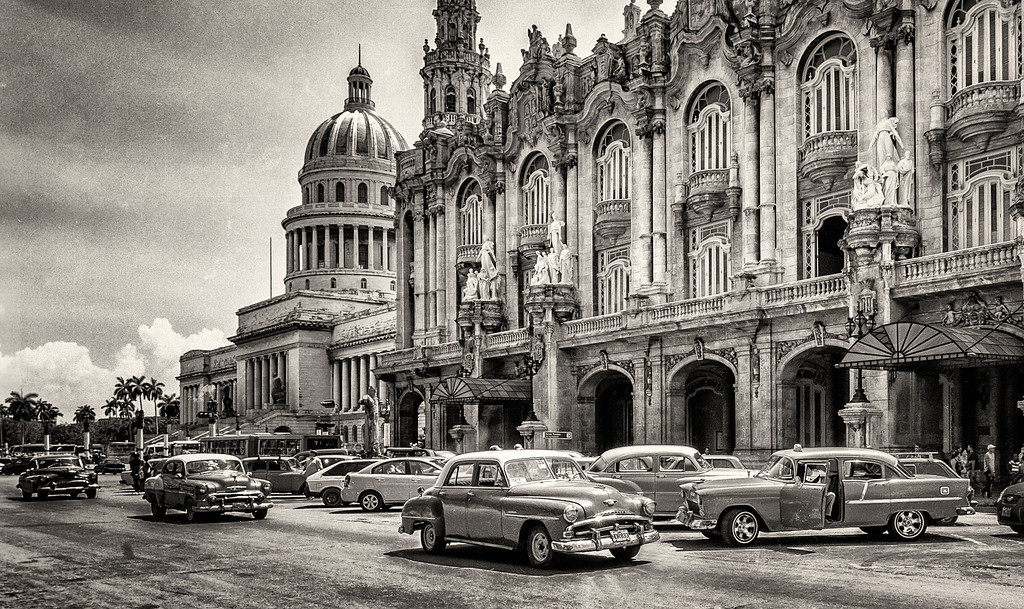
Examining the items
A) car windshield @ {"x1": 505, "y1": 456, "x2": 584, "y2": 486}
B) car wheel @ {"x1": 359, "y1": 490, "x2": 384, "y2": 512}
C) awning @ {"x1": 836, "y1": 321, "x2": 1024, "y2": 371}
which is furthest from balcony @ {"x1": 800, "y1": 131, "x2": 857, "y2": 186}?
car windshield @ {"x1": 505, "y1": 456, "x2": 584, "y2": 486}

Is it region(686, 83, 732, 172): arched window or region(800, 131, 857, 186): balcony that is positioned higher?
region(686, 83, 732, 172): arched window

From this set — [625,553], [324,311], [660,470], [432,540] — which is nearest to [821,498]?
[625,553]

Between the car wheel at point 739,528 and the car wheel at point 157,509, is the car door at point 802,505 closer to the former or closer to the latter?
the car wheel at point 739,528

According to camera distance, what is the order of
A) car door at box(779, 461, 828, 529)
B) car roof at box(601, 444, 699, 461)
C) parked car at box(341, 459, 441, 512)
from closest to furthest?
car door at box(779, 461, 828, 529) → car roof at box(601, 444, 699, 461) → parked car at box(341, 459, 441, 512)

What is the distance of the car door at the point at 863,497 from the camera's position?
18.2 metres

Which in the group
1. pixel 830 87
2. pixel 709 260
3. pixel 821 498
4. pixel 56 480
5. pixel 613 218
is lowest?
pixel 56 480

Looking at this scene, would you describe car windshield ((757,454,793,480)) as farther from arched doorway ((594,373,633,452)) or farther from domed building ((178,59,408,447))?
domed building ((178,59,408,447))

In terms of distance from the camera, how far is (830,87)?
3578 cm

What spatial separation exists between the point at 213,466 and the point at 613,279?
22.5 meters

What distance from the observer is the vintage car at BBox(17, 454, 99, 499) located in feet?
111

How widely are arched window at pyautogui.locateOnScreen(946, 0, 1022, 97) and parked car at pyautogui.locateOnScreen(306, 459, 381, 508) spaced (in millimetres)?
20696

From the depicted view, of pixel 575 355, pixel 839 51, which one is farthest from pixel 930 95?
pixel 575 355

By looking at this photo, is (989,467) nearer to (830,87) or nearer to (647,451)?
(647,451)

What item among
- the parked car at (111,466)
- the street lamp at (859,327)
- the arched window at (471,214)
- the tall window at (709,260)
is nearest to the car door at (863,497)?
the street lamp at (859,327)
